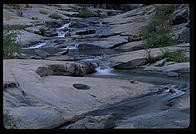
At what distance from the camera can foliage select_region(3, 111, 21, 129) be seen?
10.1 ft

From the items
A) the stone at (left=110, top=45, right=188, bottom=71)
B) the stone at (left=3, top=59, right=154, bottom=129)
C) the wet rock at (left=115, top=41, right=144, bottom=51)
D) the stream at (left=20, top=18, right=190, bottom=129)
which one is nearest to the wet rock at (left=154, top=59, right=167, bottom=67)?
the stone at (left=110, top=45, right=188, bottom=71)

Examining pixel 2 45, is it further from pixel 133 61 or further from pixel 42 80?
pixel 133 61

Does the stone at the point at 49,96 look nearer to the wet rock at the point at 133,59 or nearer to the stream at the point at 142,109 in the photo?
the stream at the point at 142,109

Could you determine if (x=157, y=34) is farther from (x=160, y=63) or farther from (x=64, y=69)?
(x=64, y=69)


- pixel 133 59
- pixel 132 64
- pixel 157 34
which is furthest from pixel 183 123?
pixel 157 34

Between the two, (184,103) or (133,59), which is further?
(133,59)

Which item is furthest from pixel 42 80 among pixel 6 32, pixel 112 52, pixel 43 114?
pixel 112 52

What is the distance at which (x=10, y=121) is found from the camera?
3221mm

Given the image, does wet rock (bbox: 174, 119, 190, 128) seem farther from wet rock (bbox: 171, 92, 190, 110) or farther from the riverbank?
wet rock (bbox: 171, 92, 190, 110)

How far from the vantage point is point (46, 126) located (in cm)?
360

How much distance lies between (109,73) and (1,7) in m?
5.77

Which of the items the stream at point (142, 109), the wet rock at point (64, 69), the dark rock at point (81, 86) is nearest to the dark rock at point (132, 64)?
the stream at point (142, 109)

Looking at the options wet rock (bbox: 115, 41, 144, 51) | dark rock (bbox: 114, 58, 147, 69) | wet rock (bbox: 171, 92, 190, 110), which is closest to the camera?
wet rock (bbox: 171, 92, 190, 110)
